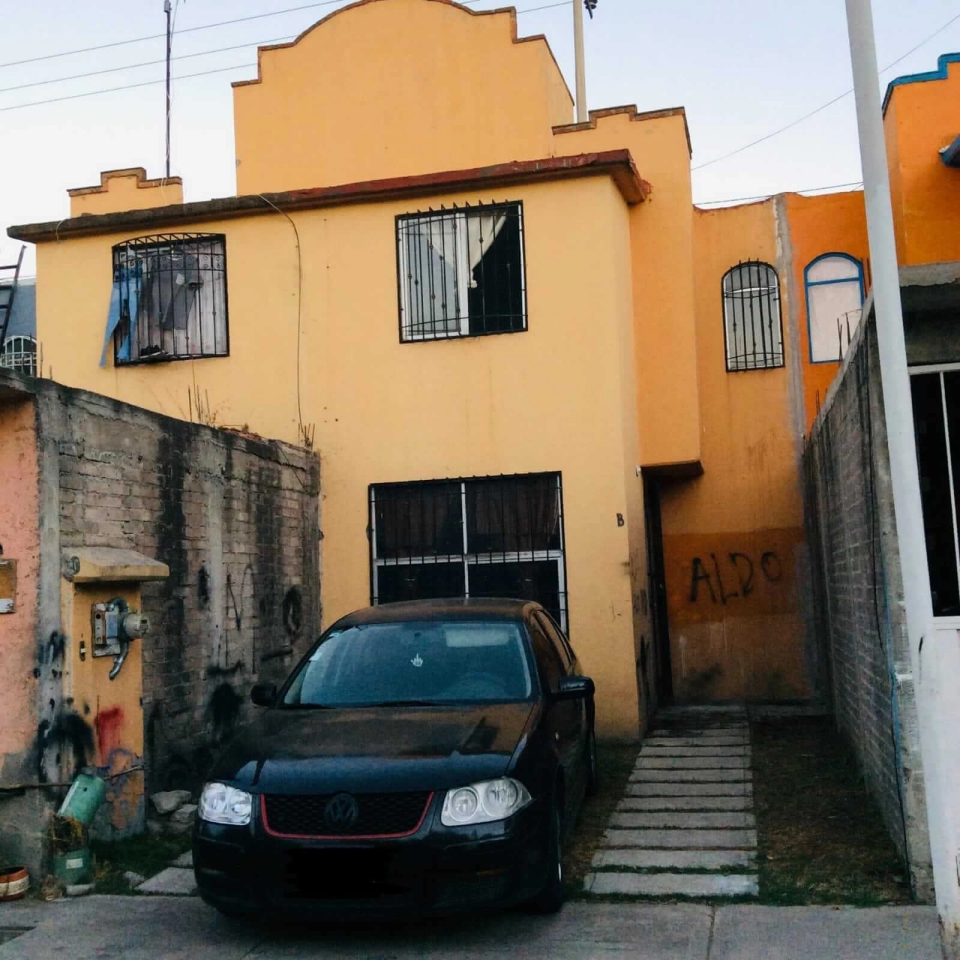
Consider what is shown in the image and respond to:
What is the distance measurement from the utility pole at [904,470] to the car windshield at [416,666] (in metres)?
2.52

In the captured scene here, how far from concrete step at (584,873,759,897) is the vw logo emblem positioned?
1.61 metres

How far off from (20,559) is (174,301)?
231 inches

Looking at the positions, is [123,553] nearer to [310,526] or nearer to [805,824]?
[310,526]

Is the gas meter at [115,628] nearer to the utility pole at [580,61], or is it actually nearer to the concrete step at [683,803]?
the concrete step at [683,803]

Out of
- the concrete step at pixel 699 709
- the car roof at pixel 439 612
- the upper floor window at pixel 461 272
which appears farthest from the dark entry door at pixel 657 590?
the car roof at pixel 439 612

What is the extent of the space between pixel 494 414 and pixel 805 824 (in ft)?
17.2

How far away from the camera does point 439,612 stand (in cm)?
708

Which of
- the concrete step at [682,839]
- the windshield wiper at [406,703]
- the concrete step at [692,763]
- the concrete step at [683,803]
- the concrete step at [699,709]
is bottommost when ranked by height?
the concrete step at [682,839]

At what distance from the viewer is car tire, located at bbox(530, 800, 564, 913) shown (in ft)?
18.5

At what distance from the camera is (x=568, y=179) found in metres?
11.3

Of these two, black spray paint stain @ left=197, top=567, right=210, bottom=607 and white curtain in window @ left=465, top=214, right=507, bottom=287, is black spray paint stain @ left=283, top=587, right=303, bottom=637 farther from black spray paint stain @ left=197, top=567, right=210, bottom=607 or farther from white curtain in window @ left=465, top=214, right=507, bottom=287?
white curtain in window @ left=465, top=214, right=507, bottom=287

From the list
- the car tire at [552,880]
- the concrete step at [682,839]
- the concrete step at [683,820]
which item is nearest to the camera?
the car tire at [552,880]

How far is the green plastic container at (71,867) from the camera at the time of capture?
6.42 m

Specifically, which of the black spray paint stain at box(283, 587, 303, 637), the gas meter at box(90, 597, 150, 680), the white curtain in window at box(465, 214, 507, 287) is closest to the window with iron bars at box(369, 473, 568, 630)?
the black spray paint stain at box(283, 587, 303, 637)
